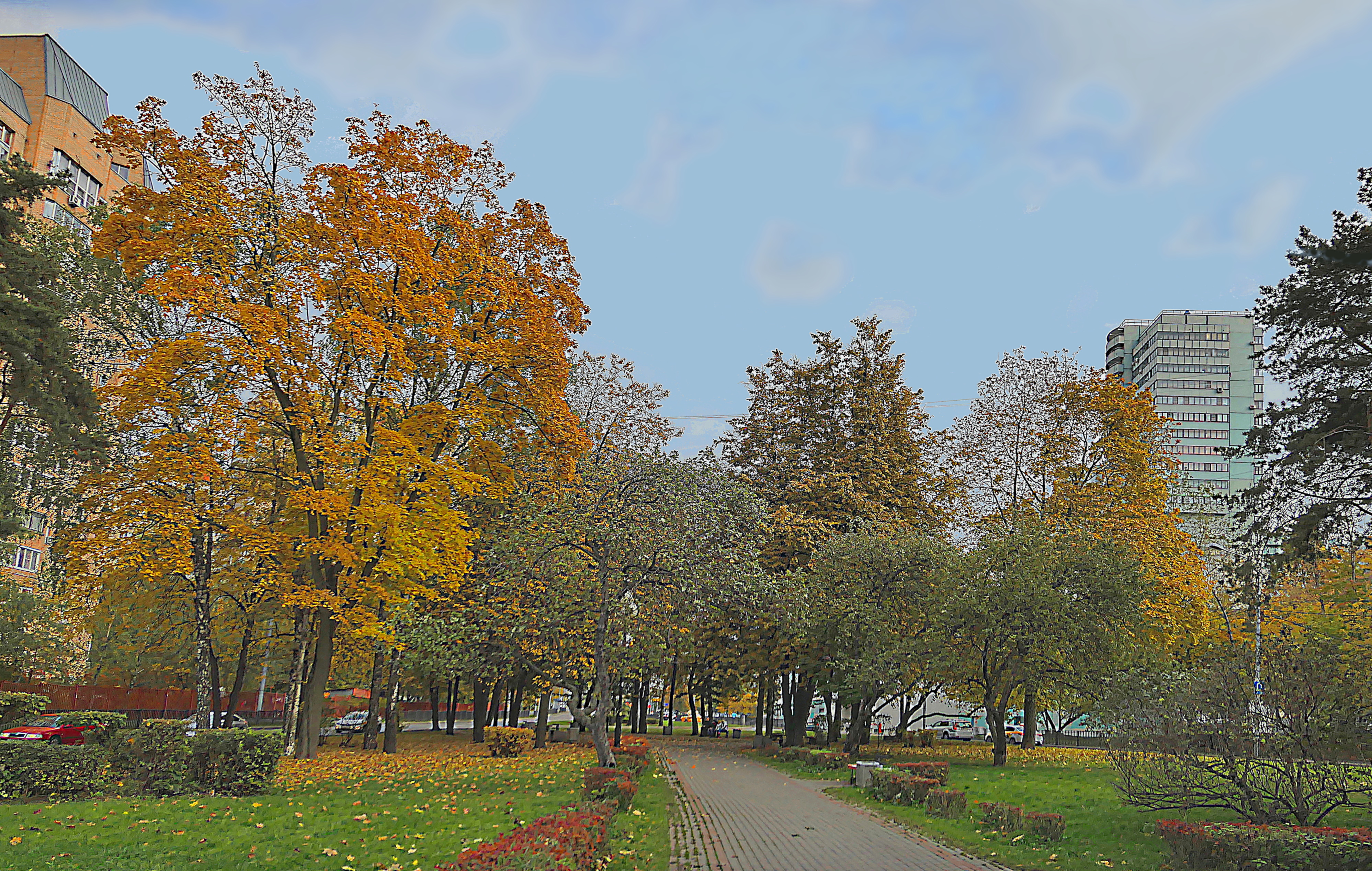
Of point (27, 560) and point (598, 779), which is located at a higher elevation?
point (27, 560)

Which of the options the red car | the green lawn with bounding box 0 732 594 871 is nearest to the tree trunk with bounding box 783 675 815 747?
the green lawn with bounding box 0 732 594 871

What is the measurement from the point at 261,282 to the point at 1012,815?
55.9 ft

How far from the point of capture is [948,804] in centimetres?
1547

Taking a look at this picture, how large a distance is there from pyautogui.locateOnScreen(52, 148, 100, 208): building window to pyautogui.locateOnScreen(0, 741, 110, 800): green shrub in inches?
1690

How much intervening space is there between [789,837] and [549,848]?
6491mm

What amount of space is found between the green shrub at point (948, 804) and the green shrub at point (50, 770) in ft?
42.4

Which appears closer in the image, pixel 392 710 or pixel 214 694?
pixel 392 710

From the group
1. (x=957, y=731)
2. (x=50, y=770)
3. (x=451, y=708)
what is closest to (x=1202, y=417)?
(x=957, y=731)

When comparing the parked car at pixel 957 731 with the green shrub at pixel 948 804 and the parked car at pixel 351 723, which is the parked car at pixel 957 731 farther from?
the green shrub at pixel 948 804

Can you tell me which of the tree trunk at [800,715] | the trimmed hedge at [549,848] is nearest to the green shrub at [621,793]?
the trimmed hedge at [549,848]

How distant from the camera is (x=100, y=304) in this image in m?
21.7

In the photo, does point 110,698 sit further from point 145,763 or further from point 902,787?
point 902,787

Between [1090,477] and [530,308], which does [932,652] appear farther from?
[530,308]

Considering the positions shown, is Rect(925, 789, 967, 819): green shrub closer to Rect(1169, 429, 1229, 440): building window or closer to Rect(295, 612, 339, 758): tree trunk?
Rect(295, 612, 339, 758): tree trunk
